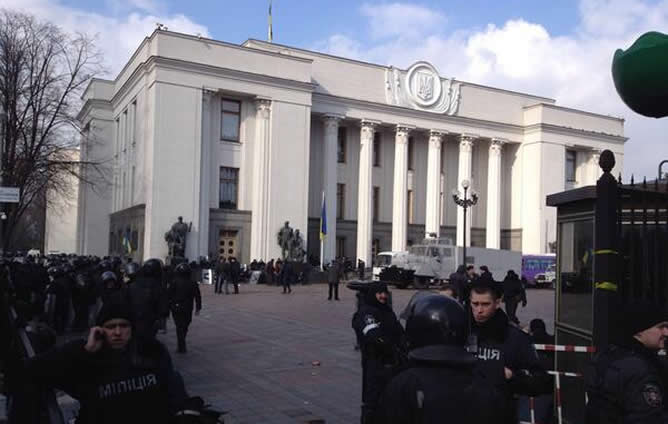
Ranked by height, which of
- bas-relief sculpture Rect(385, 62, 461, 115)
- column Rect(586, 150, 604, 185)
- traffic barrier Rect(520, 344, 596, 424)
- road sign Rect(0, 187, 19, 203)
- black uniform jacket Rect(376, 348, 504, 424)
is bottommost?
traffic barrier Rect(520, 344, 596, 424)

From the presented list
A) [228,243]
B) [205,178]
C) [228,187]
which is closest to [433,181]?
[228,187]

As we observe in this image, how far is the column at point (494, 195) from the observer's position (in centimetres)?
4903

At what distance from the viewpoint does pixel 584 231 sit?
603 centimetres

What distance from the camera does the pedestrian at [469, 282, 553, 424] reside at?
3.74m

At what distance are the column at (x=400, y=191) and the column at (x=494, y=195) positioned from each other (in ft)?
26.8

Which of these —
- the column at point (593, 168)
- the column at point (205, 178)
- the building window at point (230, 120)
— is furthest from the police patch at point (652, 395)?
the column at point (593, 168)

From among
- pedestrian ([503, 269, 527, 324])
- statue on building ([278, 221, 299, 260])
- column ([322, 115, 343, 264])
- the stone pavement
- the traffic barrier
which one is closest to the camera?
the traffic barrier

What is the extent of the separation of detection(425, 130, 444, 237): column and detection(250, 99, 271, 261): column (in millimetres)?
13461

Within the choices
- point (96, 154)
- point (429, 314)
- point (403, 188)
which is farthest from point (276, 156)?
point (429, 314)

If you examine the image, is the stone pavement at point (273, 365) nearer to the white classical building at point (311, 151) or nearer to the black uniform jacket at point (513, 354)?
the black uniform jacket at point (513, 354)

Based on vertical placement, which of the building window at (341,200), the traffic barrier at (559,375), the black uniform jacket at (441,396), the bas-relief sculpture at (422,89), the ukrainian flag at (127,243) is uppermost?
the bas-relief sculpture at (422,89)

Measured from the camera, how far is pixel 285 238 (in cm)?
3812

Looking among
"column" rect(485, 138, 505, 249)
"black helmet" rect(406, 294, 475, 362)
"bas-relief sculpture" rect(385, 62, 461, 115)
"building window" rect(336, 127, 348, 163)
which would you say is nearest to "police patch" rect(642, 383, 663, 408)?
"black helmet" rect(406, 294, 475, 362)

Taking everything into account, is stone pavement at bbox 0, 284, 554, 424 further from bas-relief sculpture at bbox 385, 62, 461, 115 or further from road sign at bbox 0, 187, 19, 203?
bas-relief sculpture at bbox 385, 62, 461, 115
